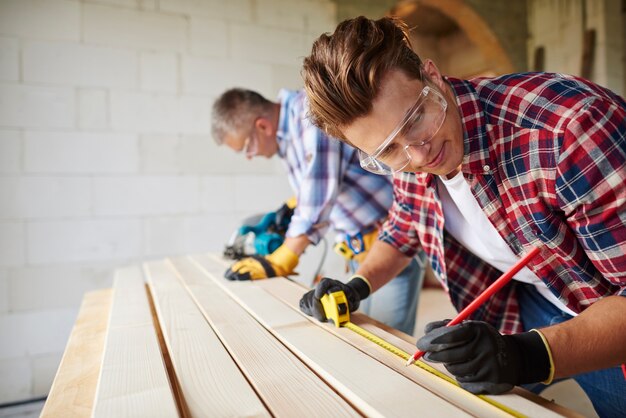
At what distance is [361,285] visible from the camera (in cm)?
146

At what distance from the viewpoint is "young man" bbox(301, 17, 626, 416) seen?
826 millimetres

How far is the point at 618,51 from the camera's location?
4.55 meters

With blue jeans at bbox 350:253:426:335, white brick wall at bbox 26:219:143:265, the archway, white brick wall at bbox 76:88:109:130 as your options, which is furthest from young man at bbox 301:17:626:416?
the archway

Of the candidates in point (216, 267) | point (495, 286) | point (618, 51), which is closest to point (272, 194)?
point (216, 267)

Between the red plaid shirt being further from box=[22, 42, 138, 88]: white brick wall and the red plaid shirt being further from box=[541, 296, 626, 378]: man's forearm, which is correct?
box=[22, 42, 138, 88]: white brick wall

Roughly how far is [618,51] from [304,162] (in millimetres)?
4337

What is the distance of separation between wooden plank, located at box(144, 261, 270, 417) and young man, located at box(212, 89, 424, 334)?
0.58 m

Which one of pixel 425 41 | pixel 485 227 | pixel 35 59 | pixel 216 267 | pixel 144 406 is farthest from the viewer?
pixel 425 41

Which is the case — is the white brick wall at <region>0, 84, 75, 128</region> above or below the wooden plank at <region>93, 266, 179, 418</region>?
above

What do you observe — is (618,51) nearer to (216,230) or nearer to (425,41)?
(425,41)

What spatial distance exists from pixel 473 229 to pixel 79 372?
1.13 metres

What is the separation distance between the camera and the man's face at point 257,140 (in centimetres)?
233

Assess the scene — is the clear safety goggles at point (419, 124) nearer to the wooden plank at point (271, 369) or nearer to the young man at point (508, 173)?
the young man at point (508, 173)

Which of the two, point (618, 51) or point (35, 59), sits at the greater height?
point (618, 51)
